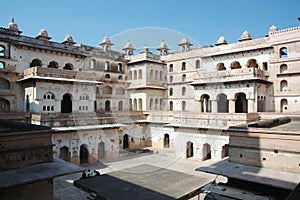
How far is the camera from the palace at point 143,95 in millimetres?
19641

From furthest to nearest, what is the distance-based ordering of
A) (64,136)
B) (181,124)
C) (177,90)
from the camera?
(177,90), (181,124), (64,136)

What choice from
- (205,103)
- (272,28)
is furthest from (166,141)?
(272,28)

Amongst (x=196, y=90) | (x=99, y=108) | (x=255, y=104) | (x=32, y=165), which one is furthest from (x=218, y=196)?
(x=99, y=108)

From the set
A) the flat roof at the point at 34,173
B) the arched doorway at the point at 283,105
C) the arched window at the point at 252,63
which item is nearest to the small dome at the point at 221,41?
the arched window at the point at 252,63

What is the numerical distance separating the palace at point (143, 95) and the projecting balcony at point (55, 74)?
85 millimetres

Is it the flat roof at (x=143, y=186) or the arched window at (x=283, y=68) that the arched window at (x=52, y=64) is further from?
the arched window at (x=283, y=68)

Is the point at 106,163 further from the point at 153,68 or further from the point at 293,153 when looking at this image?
the point at 153,68

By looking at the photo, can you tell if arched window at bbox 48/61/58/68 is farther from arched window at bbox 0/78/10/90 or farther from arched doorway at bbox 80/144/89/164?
arched doorway at bbox 80/144/89/164

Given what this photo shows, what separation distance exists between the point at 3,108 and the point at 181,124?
19125mm

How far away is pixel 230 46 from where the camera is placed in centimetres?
2831

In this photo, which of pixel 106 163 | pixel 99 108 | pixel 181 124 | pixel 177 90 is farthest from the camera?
pixel 177 90

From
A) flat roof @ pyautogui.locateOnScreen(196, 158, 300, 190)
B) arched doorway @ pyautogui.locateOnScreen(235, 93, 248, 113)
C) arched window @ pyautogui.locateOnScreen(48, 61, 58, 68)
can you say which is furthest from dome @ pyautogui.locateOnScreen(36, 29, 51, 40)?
flat roof @ pyautogui.locateOnScreen(196, 158, 300, 190)

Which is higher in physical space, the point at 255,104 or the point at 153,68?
the point at 153,68

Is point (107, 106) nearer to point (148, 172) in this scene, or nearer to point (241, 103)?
point (241, 103)
